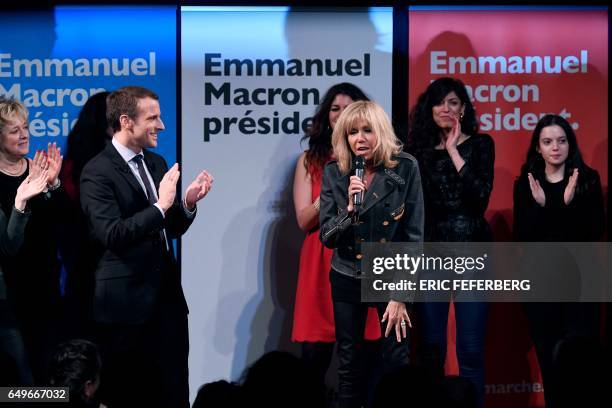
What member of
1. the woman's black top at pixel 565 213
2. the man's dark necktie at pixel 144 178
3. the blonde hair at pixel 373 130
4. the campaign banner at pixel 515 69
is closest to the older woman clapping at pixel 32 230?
the man's dark necktie at pixel 144 178

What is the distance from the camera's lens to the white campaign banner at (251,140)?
623 cm

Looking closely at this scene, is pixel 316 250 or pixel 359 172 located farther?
pixel 316 250

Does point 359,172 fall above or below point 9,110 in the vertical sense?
below

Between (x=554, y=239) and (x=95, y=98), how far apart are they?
276 cm

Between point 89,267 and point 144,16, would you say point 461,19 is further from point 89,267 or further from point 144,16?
point 89,267

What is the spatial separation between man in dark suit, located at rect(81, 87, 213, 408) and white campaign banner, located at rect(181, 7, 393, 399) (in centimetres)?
90

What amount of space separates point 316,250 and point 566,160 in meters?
1.50

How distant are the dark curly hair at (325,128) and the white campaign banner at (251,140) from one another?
354mm

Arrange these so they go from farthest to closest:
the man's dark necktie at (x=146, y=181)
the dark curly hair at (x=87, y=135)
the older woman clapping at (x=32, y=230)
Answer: the dark curly hair at (x=87, y=135)
the older woman clapping at (x=32, y=230)
the man's dark necktie at (x=146, y=181)

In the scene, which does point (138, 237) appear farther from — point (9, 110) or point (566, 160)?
point (566, 160)

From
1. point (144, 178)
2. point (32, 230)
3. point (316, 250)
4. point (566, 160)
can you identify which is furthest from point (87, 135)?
point (566, 160)

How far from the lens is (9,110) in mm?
5543

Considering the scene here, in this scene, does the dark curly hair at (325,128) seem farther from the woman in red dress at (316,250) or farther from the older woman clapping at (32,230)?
the older woman clapping at (32,230)

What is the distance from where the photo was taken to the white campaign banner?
6.23 metres
